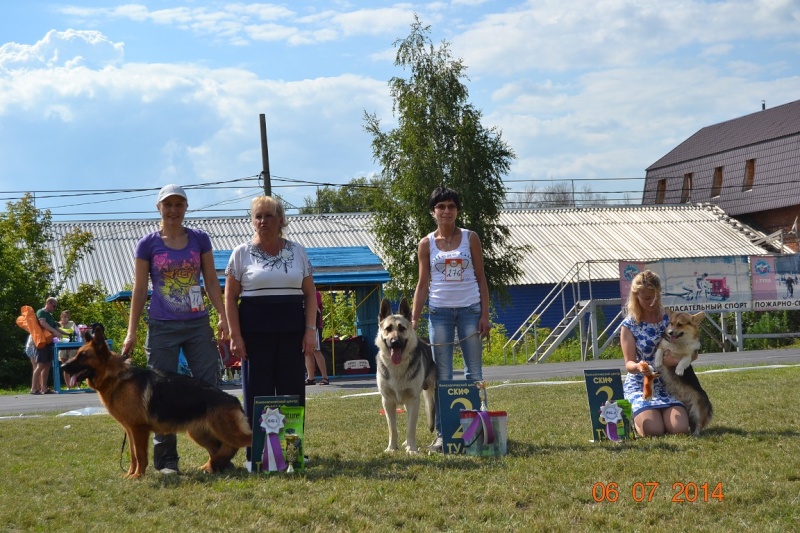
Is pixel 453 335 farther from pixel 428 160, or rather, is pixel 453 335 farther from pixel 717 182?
pixel 717 182

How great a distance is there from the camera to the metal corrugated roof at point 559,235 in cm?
3862

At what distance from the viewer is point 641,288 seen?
25.1ft

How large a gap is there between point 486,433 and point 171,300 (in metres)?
2.57

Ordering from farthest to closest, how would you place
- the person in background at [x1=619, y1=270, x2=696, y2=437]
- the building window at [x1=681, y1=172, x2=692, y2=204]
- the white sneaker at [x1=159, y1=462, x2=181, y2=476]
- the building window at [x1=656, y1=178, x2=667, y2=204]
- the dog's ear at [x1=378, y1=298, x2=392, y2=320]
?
the building window at [x1=656, y1=178, x2=667, y2=204] < the building window at [x1=681, y1=172, x2=692, y2=204] < the dog's ear at [x1=378, y1=298, x2=392, y2=320] < the person in background at [x1=619, y1=270, x2=696, y2=437] < the white sneaker at [x1=159, y1=462, x2=181, y2=476]

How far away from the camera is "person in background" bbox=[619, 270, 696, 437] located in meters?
7.58

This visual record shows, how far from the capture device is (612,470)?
6027 mm

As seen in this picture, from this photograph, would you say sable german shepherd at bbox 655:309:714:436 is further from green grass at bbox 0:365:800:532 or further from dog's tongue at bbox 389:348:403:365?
dog's tongue at bbox 389:348:403:365

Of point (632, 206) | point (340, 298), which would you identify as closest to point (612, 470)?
point (340, 298)

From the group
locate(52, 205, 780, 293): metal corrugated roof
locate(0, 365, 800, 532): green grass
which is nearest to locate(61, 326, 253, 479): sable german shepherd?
locate(0, 365, 800, 532): green grass

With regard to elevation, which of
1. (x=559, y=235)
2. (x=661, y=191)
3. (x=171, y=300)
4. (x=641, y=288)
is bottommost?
(x=641, y=288)

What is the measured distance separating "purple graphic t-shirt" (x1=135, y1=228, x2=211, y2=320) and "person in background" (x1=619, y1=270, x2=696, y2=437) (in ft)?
11.5

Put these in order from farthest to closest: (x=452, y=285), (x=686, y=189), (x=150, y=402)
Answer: (x=686, y=189), (x=452, y=285), (x=150, y=402)
